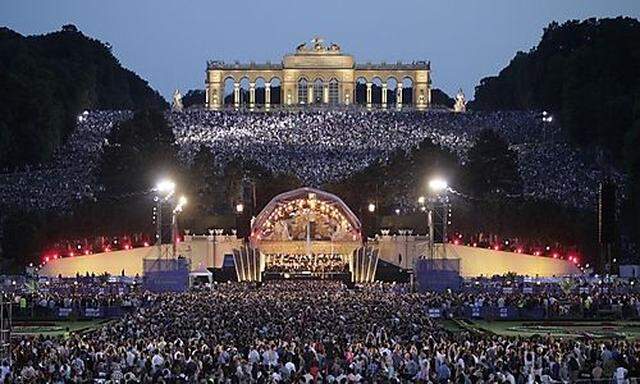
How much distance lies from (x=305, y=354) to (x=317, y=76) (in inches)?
6006

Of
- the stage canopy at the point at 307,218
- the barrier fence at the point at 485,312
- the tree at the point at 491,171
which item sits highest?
the tree at the point at 491,171

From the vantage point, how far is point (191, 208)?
295 ft

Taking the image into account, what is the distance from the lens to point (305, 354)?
32.3 meters

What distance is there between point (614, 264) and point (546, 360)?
46.0 meters

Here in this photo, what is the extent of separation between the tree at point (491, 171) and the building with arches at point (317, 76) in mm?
79166

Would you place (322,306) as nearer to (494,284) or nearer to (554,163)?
(494,284)

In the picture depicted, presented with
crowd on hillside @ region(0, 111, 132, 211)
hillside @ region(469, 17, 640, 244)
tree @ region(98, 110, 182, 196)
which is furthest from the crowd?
crowd on hillside @ region(0, 111, 132, 211)

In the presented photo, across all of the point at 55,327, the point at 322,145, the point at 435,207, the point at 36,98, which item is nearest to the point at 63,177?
the point at 36,98

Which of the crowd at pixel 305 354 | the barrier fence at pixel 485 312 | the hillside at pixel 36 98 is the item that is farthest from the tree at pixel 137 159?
the crowd at pixel 305 354

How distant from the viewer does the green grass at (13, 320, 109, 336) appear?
46844 millimetres

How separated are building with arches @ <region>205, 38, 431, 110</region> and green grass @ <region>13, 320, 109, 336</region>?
127660 millimetres

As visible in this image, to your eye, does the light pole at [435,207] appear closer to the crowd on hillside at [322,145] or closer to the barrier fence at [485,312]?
the barrier fence at [485,312]

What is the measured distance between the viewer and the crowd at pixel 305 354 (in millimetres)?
29422

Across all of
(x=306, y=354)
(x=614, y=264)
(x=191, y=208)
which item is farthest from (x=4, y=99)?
(x=306, y=354)
